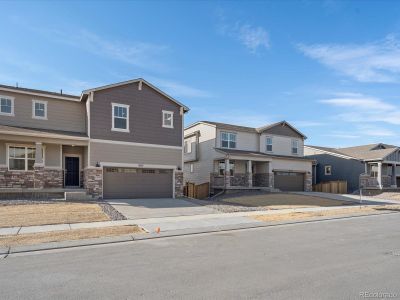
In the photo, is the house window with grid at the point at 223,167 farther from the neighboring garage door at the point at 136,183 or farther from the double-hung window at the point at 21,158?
the double-hung window at the point at 21,158

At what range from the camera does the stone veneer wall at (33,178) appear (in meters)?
19.5

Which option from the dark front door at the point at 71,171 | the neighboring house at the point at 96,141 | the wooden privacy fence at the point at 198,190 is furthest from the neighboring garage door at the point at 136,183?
the wooden privacy fence at the point at 198,190

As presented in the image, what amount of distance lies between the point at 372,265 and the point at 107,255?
6.19 meters

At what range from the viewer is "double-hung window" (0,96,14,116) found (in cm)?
2034

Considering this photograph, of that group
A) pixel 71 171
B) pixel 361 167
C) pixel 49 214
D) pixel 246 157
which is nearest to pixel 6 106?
pixel 71 171

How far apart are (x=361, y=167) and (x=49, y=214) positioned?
32.2 m

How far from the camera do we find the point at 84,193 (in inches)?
770

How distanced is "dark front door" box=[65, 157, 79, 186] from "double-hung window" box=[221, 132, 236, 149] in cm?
1338

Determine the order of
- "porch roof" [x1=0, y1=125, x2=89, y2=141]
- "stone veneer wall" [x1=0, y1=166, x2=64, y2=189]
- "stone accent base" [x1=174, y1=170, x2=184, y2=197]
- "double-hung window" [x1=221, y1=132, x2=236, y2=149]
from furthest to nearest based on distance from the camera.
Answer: "double-hung window" [x1=221, y1=132, x2=236, y2=149] → "stone accent base" [x1=174, y1=170, x2=184, y2=197] → "stone veneer wall" [x1=0, y1=166, x2=64, y2=189] → "porch roof" [x1=0, y1=125, x2=89, y2=141]

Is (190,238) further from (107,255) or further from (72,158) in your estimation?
(72,158)

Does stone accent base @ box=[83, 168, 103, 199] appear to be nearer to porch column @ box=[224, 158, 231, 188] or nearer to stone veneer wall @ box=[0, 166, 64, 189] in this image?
stone veneer wall @ box=[0, 166, 64, 189]

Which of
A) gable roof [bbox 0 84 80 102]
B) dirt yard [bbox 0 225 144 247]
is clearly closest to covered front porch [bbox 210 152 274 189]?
gable roof [bbox 0 84 80 102]

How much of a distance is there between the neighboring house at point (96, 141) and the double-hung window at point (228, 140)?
7.00 meters

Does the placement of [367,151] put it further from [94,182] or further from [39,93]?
[39,93]
